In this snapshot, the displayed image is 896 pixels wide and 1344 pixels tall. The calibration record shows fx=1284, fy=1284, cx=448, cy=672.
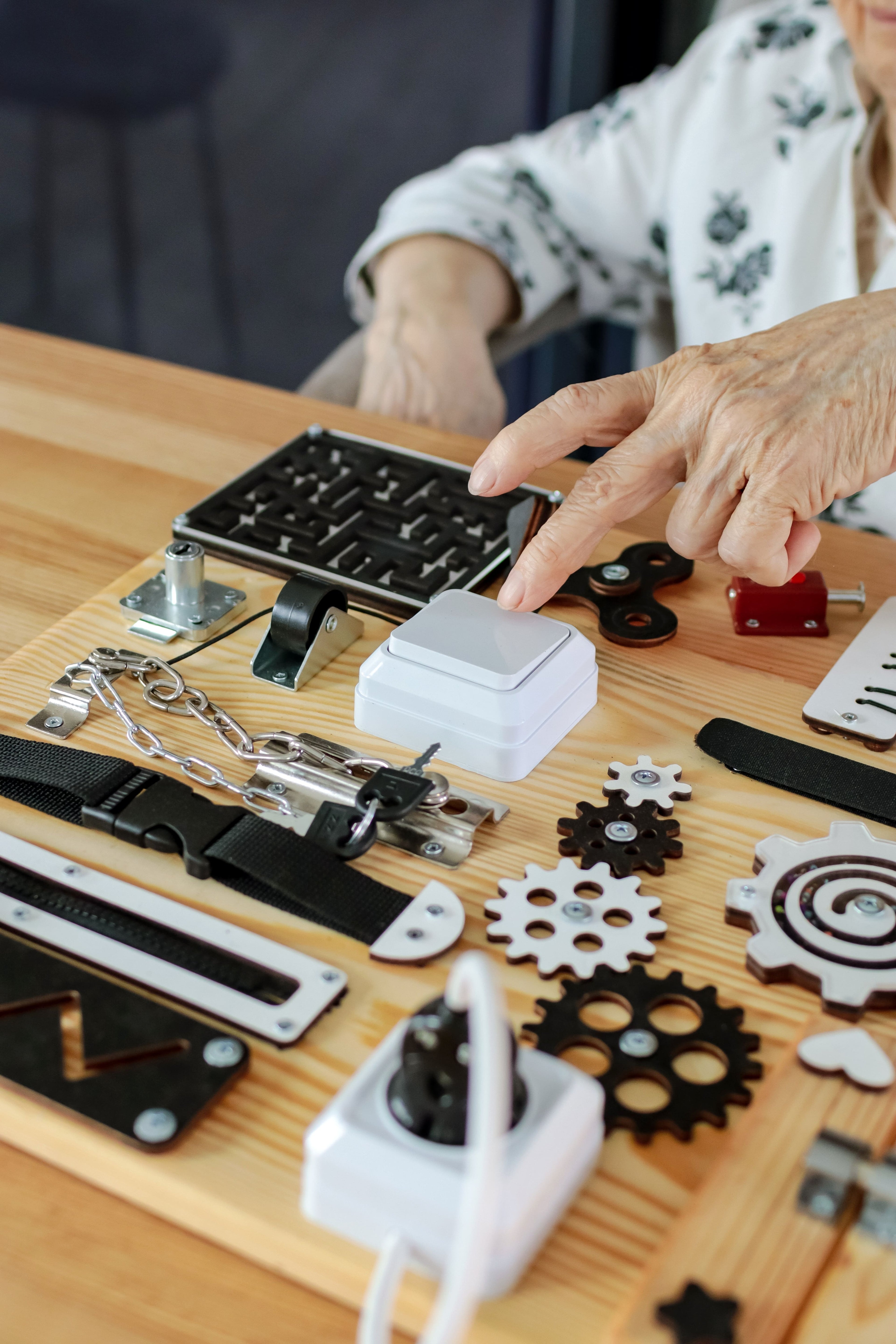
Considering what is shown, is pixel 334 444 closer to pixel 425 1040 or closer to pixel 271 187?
pixel 425 1040

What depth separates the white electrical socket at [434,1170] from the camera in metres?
0.48

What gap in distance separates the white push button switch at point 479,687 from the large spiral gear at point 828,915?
5.8 inches

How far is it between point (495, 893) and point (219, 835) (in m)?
0.15

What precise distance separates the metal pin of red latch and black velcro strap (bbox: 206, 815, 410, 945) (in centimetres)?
37

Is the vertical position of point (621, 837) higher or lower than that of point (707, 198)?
lower

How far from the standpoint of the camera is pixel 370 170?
331 cm

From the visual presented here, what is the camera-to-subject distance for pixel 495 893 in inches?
26.6

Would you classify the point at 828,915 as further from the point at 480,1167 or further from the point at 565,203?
the point at 565,203

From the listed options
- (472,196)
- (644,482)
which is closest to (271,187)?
(472,196)

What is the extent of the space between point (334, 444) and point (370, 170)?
8.13 ft

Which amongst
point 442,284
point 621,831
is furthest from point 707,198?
point 621,831

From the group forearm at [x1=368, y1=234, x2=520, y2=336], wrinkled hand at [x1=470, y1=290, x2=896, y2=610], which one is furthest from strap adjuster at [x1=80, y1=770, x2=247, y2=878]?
forearm at [x1=368, y1=234, x2=520, y2=336]

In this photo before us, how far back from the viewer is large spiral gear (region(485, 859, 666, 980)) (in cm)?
63

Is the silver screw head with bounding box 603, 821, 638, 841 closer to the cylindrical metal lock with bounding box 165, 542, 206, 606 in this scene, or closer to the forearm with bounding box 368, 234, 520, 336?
the cylindrical metal lock with bounding box 165, 542, 206, 606
